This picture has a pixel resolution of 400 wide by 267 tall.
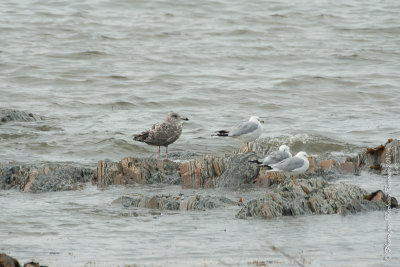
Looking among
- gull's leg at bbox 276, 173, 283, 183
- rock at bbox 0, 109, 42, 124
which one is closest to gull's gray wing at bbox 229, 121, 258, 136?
gull's leg at bbox 276, 173, 283, 183

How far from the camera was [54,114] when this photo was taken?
14.5 meters

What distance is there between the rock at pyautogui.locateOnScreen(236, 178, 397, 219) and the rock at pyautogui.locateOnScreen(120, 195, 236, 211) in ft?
1.60

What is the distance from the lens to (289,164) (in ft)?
27.2

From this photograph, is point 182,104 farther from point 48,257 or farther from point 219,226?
point 48,257

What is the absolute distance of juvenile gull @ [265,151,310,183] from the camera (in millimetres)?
8273

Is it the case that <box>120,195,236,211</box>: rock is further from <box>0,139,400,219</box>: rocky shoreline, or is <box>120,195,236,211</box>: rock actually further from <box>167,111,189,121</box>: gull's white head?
<box>167,111,189,121</box>: gull's white head

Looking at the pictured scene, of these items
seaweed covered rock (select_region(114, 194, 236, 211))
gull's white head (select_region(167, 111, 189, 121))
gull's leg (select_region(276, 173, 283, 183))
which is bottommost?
gull's leg (select_region(276, 173, 283, 183))

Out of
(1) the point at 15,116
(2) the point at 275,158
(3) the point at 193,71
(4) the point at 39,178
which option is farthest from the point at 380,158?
(3) the point at 193,71

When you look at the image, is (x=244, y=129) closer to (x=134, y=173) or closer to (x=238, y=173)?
(x=238, y=173)

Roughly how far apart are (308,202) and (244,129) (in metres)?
2.88

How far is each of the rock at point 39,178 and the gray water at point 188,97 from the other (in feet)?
0.77

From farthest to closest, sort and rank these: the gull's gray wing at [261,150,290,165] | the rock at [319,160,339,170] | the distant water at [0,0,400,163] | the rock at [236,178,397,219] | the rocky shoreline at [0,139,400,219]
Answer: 1. the distant water at [0,0,400,163]
2. the rock at [319,160,339,170]
3. the gull's gray wing at [261,150,290,165]
4. the rocky shoreline at [0,139,400,219]
5. the rock at [236,178,397,219]

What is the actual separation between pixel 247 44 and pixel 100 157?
11.4m

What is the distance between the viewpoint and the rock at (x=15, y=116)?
1357 cm
